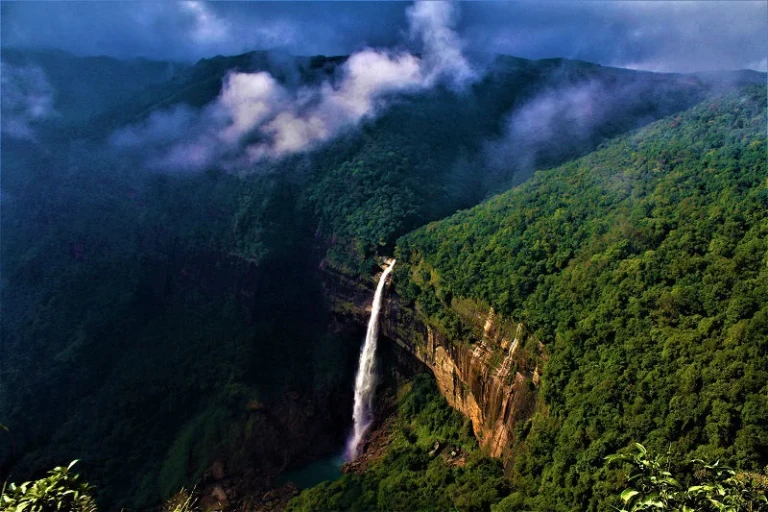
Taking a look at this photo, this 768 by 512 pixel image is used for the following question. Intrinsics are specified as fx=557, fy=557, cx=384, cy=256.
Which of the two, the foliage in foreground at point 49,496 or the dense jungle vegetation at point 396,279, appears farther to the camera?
the dense jungle vegetation at point 396,279

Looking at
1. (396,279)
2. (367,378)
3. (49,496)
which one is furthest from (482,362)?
(49,496)

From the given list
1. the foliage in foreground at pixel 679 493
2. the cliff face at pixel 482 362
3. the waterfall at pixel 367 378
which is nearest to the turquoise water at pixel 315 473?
the waterfall at pixel 367 378

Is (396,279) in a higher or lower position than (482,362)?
higher

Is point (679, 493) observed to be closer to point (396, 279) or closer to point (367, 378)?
point (396, 279)

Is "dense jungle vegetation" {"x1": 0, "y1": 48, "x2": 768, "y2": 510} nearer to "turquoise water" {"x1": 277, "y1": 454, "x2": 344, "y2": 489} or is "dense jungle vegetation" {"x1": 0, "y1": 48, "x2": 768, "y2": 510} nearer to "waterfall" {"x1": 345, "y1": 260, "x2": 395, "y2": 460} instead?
"turquoise water" {"x1": 277, "y1": 454, "x2": 344, "y2": 489}

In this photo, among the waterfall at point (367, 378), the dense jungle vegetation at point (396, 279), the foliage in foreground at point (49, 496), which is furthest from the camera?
the waterfall at point (367, 378)

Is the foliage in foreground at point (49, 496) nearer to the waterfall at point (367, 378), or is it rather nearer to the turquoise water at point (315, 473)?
the turquoise water at point (315, 473)
